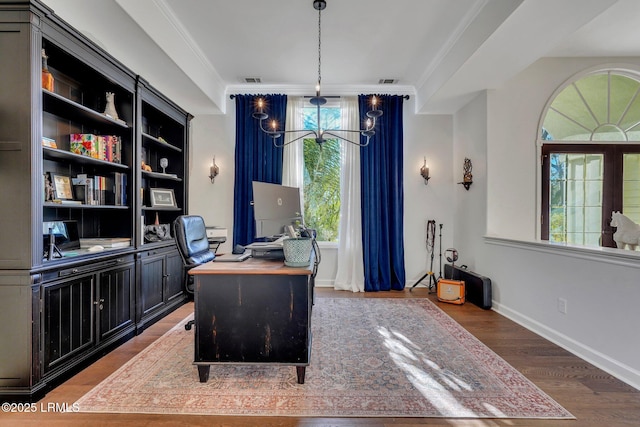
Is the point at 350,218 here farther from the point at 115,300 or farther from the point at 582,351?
the point at 115,300

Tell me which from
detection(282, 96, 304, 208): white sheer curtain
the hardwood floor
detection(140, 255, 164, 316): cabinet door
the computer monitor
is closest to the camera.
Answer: the hardwood floor

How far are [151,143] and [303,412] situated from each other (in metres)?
3.34

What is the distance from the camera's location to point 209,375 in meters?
2.05

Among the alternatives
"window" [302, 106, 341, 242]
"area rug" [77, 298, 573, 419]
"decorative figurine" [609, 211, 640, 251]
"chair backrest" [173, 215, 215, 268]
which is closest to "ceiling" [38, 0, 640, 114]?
"window" [302, 106, 341, 242]

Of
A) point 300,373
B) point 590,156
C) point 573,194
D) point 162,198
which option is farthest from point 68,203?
point 590,156

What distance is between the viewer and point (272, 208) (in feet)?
7.89

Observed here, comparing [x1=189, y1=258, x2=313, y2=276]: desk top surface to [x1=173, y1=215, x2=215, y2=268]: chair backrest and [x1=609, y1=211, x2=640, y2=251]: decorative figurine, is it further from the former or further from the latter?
[x1=609, y1=211, x2=640, y2=251]: decorative figurine

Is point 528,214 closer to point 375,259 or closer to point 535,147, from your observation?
point 535,147

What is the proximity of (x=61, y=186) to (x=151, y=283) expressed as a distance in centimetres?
121

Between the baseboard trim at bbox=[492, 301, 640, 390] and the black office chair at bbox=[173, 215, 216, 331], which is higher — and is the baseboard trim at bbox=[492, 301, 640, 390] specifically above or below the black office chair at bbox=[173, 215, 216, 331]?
below

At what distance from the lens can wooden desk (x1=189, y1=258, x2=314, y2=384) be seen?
1882mm

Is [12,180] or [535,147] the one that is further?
[535,147]

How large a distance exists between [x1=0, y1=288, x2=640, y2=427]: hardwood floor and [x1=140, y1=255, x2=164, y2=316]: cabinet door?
29 centimetres

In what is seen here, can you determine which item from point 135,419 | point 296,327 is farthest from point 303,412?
point 135,419
